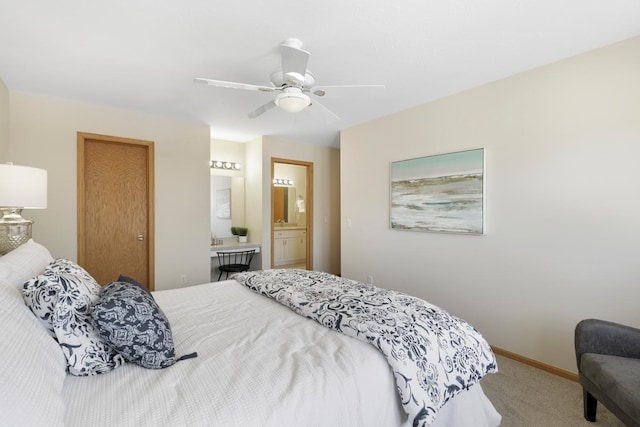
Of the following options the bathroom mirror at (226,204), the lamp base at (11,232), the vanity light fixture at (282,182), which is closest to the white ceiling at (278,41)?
the lamp base at (11,232)

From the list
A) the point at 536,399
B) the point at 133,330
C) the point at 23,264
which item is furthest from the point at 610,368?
the point at 23,264

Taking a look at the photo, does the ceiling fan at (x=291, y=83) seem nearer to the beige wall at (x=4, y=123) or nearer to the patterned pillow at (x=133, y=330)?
the patterned pillow at (x=133, y=330)

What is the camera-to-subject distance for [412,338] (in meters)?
1.36

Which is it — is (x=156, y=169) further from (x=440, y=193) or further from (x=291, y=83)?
(x=440, y=193)

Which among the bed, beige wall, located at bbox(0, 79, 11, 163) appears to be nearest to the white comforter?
the bed

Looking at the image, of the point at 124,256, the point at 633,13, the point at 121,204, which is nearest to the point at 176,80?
the point at 121,204

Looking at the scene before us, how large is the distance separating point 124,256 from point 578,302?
14.8ft

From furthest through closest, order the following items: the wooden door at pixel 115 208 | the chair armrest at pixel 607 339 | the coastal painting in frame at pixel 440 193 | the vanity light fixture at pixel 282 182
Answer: the vanity light fixture at pixel 282 182, the wooden door at pixel 115 208, the coastal painting in frame at pixel 440 193, the chair armrest at pixel 607 339

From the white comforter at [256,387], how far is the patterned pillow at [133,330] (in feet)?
0.18

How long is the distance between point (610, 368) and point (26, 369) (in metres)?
2.49

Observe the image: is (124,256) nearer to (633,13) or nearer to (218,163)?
(218,163)

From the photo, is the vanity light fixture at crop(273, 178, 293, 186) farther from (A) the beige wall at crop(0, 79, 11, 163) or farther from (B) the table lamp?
(B) the table lamp

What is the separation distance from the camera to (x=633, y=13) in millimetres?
1848

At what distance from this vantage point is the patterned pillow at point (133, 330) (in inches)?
43.7
